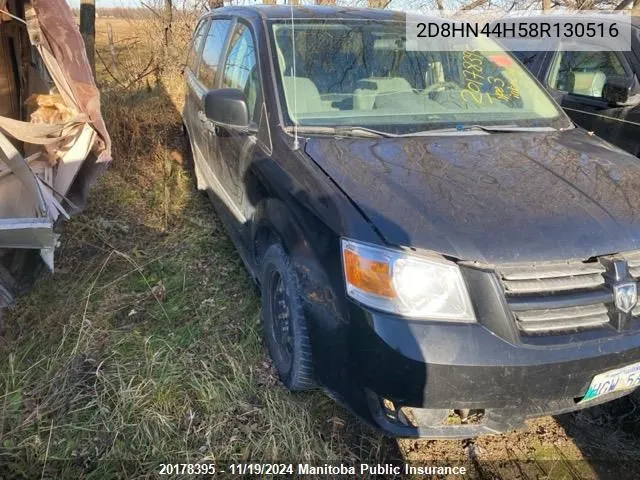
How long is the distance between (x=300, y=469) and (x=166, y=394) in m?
0.75

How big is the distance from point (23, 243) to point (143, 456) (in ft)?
3.98

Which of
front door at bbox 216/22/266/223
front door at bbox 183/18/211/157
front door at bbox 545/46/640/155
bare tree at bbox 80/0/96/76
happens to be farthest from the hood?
bare tree at bbox 80/0/96/76

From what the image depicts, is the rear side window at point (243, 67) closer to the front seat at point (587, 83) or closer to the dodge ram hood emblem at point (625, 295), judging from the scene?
the dodge ram hood emblem at point (625, 295)

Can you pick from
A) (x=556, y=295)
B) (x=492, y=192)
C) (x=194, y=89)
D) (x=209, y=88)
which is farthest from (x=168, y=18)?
(x=556, y=295)

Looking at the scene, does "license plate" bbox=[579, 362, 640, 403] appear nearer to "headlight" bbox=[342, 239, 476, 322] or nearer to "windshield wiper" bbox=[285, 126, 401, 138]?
"headlight" bbox=[342, 239, 476, 322]

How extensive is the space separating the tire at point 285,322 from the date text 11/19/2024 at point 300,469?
345 millimetres

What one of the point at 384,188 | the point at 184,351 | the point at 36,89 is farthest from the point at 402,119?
the point at 36,89

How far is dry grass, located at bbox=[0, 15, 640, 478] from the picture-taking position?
89.1 inches

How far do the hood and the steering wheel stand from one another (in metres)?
0.51

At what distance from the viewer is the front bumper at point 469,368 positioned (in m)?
1.75

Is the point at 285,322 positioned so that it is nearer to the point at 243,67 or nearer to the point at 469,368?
the point at 469,368

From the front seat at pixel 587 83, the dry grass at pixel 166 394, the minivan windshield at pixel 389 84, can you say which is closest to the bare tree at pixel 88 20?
the dry grass at pixel 166 394

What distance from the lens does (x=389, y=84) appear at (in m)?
2.96

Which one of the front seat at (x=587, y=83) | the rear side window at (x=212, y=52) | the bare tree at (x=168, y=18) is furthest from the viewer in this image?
the bare tree at (x=168, y=18)
